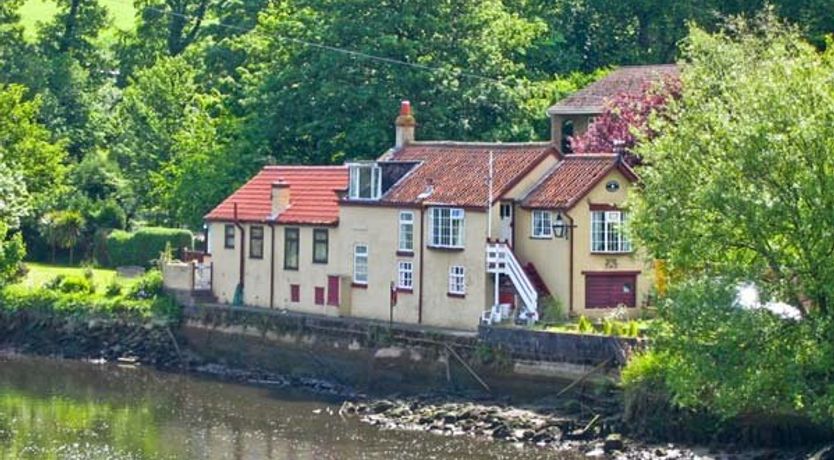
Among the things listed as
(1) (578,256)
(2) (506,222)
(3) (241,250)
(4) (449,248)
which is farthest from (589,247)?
(3) (241,250)

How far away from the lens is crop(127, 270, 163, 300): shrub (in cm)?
7806

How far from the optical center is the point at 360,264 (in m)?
71.4

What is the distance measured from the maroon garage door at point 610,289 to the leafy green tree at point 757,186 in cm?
1162

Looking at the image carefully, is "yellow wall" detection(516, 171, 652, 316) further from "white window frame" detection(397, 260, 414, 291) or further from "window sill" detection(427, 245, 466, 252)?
"white window frame" detection(397, 260, 414, 291)

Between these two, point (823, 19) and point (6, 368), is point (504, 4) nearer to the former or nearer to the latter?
point (823, 19)

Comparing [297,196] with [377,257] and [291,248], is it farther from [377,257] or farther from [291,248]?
[377,257]

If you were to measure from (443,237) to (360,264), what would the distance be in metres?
4.62

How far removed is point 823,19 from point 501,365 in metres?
33.7

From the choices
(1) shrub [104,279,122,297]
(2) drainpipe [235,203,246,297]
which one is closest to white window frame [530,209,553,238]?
(2) drainpipe [235,203,246,297]

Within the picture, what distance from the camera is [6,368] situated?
73.1m

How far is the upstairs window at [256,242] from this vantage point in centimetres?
7569

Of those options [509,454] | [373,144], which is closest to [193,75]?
[373,144]

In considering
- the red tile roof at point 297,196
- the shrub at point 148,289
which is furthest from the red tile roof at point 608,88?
the shrub at point 148,289

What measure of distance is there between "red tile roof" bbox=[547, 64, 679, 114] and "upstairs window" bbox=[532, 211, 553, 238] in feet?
46.3
